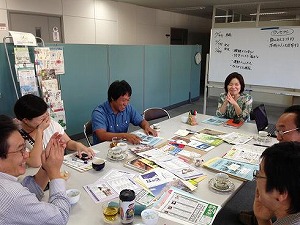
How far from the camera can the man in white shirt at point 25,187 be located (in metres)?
0.93

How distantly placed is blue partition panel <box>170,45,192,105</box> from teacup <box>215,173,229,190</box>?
4596mm

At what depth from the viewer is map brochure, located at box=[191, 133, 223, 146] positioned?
6.91 feet

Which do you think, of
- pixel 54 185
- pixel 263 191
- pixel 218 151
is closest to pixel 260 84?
pixel 218 151

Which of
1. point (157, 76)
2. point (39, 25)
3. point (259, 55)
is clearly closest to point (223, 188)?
point (259, 55)

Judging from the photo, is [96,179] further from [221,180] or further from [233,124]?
[233,124]

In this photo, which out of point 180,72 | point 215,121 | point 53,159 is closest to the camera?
point 53,159

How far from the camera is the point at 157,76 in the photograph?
552 cm

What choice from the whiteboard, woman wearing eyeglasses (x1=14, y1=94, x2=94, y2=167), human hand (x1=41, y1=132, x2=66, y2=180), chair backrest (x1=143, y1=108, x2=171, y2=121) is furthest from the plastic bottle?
the whiteboard

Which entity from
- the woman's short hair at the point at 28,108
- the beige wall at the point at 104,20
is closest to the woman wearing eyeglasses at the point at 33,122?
the woman's short hair at the point at 28,108

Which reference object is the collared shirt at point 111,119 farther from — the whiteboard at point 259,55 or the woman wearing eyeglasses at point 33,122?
the whiteboard at point 259,55

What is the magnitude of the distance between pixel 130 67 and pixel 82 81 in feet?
3.67

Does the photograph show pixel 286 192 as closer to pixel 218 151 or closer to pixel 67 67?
pixel 218 151

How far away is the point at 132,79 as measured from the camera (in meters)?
4.91

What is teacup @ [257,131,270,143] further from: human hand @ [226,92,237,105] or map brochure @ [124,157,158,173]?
map brochure @ [124,157,158,173]
